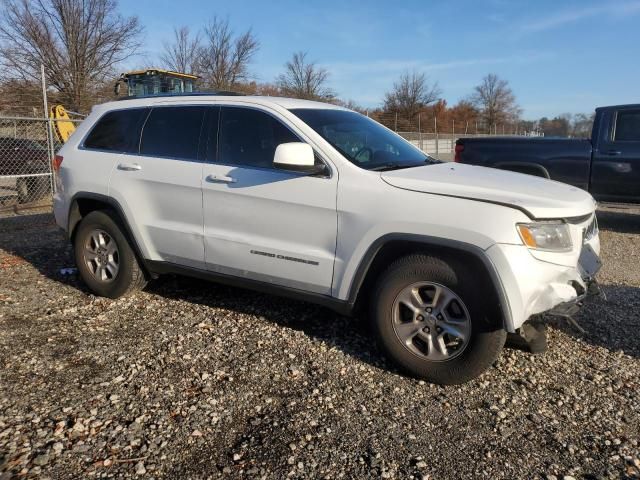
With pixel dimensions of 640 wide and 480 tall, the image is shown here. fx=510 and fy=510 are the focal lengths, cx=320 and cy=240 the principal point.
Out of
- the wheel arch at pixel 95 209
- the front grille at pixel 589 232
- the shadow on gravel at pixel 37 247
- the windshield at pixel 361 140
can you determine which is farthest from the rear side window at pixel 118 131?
the front grille at pixel 589 232

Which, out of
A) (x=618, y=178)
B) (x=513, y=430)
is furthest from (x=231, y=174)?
(x=618, y=178)

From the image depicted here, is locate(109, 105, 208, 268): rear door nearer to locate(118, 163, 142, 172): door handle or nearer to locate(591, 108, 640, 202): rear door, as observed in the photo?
locate(118, 163, 142, 172): door handle

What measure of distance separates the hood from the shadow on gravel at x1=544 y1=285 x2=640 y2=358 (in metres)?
0.77

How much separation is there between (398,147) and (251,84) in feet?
139

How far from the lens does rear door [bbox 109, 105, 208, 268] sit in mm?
4121

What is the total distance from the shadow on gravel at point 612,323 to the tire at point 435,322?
840 mm

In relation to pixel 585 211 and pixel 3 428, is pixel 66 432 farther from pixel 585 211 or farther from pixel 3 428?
pixel 585 211

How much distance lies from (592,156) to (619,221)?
2113 millimetres

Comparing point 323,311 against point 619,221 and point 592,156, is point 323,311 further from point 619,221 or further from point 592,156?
point 619,221

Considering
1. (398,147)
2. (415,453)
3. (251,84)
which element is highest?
(251,84)

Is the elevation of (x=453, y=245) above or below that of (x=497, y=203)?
below

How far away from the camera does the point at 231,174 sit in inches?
153

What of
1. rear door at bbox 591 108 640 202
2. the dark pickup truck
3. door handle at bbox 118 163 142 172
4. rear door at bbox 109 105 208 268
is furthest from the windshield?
rear door at bbox 591 108 640 202

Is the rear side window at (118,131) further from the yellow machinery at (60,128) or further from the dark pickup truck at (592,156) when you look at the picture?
the yellow machinery at (60,128)
